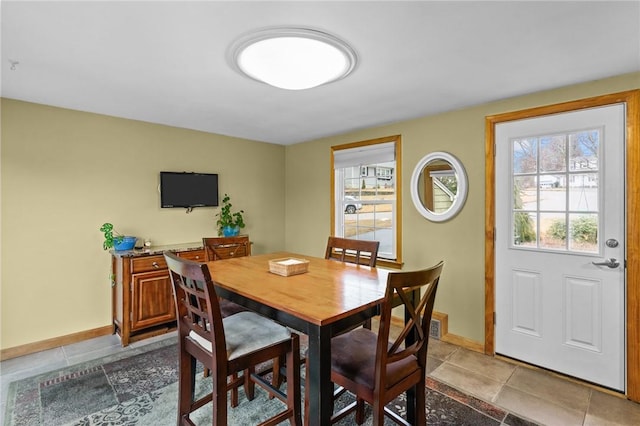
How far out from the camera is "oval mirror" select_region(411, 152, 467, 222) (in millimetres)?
3061

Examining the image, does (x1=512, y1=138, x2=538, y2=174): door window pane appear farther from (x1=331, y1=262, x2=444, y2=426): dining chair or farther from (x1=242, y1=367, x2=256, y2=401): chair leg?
(x1=242, y1=367, x2=256, y2=401): chair leg

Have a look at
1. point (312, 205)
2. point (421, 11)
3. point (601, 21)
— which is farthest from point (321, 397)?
point (312, 205)

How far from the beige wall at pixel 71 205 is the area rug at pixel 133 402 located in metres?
0.74

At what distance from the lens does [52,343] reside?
2.97 metres

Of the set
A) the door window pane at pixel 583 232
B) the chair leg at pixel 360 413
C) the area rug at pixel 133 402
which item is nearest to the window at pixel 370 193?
the door window pane at pixel 583 232

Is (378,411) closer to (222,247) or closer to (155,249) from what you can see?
(222,247)

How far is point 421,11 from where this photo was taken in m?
1.52

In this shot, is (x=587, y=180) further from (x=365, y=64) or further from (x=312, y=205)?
(x=312, y=205)

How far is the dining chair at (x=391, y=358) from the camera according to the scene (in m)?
1.37

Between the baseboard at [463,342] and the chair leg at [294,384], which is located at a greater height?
the chair leg at [294,384]

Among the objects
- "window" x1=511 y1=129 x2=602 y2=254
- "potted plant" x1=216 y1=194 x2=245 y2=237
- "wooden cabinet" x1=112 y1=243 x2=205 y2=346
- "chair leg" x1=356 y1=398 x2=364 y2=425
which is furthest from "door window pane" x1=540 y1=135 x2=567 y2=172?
"wooden cabinet" x1=112 y1=243 x2=205 y2=346

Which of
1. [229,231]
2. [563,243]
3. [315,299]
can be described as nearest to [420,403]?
[315,299]

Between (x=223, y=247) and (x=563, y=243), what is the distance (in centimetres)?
292

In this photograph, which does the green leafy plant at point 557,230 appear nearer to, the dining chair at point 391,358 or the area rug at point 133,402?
the area rug at point 133,402
